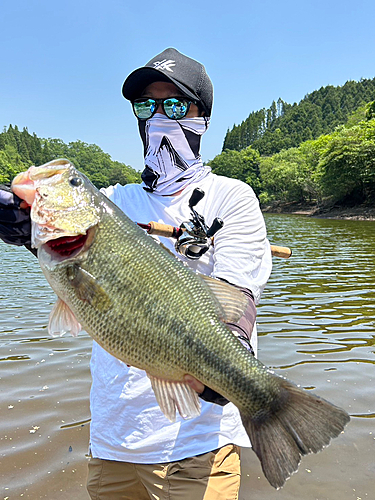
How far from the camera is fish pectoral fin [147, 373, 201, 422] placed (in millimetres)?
2008

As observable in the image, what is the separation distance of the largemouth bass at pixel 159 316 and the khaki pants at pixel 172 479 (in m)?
0.53

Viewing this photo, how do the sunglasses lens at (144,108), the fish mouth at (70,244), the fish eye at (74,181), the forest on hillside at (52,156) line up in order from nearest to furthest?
the fish mouth at (70,244) → the fish eye at (74,181) → the sunglasses lens at (144,108) → the forest on hillside at (52,156)

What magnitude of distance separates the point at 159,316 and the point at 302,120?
155558 mm

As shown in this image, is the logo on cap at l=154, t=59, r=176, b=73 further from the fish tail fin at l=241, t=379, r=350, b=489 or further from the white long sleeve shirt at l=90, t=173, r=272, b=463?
the fish tail fin at l=241, t=379, r=350, b=489

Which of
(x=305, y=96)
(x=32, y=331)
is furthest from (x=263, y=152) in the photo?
(x=32, y=331)

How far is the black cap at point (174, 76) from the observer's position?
2.83m

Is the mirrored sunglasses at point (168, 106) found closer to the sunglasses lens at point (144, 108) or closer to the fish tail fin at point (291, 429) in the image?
the sunglasses lens at point (144, 108)

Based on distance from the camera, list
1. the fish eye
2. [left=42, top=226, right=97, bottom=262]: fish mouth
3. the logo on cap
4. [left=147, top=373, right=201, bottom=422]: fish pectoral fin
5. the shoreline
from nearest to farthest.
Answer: [left=147, top=373, right=201, bottom=422]: fish pectoral fin, [left=42, top=226, right=97, bottom=262]: fish mouth, the fish eye, the logo on cap, the shoreline

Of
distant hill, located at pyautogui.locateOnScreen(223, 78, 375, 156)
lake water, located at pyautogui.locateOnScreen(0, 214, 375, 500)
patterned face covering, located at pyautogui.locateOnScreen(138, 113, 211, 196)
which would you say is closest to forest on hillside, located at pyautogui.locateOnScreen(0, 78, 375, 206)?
distant hill, located at pyautogui.locateOnScreen(223, 78, 375, 156)

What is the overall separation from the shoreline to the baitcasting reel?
4720 centimetres

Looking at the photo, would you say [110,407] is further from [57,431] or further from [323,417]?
[57,431]

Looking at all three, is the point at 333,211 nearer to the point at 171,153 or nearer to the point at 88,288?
the point at 171,153

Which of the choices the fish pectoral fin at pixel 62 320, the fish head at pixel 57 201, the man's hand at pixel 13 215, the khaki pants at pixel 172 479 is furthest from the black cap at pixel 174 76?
the khaki pants at pixel 172 479

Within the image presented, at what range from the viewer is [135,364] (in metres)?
1.98
